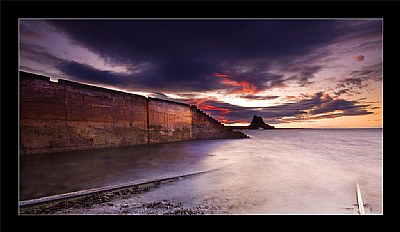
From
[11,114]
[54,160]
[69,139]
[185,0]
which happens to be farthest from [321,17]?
[69,139]

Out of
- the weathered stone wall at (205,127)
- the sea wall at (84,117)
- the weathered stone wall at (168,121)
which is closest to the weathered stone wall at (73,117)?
the sea wall at (84,117)

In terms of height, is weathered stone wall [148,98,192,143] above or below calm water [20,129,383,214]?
above

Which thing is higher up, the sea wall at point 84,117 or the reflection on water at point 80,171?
the sea wall at point 84,117

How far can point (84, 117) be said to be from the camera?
6078mm

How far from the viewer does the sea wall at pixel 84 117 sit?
4.99 meters

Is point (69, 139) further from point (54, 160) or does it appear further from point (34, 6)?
point (34, 6)

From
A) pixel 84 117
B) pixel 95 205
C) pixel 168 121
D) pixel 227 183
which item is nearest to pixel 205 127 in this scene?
pixel 168 121

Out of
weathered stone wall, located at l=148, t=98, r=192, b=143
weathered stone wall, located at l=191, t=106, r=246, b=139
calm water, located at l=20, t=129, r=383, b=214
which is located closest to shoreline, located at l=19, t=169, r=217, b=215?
calm water, located at l=20, t=129, r=383, b=214

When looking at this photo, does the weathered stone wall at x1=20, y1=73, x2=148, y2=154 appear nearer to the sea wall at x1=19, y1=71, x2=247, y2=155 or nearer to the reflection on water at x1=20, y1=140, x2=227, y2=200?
the sea wall at x1=19, y1=71, x2=247, y2=155

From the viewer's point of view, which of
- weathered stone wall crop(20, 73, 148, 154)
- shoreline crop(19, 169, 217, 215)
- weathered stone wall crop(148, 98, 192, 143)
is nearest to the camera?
shoreline crop(19, 169, 217, 215)

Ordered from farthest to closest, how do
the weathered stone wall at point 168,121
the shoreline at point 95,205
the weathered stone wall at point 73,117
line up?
the weathered stone wall at point 168,121
the weathered stone wall at point 73,117
the shoreline at point 95,205

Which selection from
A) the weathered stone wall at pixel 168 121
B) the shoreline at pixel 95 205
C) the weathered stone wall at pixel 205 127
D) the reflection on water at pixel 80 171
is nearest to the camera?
the shoreline at pixel 95 205

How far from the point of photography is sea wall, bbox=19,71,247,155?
16.4 feet

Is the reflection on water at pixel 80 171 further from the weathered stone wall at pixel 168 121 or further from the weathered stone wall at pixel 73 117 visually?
the weathered stone wall at pixel 168 121
